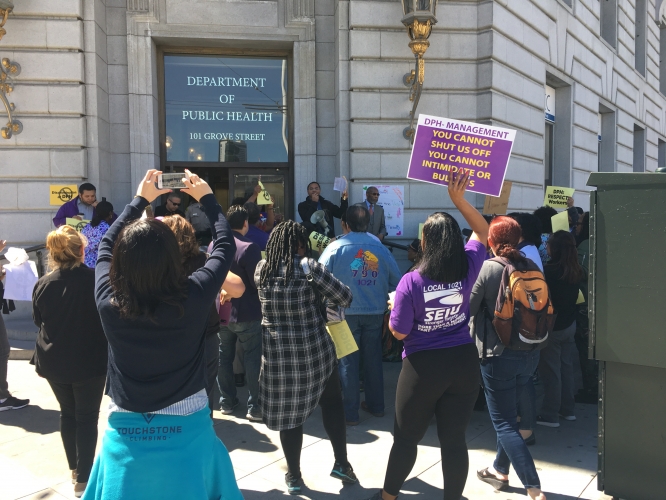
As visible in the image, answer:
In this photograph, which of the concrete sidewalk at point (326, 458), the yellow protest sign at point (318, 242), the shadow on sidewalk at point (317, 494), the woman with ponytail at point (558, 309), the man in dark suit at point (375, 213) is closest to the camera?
the shadow on sidewalk at point (317, 494)

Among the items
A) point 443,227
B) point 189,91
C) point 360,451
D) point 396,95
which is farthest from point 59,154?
point 443,227

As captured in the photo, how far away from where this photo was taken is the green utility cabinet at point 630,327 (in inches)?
126

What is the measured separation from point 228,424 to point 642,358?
11.3 ft

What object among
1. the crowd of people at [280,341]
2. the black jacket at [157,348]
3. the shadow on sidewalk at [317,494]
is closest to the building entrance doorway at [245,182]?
the crowd of people at [280,341]

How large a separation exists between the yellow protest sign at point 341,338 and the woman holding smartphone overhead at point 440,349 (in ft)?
2.44

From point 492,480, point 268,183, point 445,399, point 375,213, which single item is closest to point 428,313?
point 445,399

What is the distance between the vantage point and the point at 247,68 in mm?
9930

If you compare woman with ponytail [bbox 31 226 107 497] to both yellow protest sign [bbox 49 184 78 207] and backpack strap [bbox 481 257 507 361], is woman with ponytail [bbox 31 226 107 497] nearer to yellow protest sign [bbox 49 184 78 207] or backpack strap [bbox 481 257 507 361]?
backpack strap [bbox 481 257 507 361]

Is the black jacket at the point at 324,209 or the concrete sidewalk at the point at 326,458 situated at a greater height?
the black jacket at the point at 324,209

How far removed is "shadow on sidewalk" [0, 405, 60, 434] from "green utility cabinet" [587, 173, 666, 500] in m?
4.48

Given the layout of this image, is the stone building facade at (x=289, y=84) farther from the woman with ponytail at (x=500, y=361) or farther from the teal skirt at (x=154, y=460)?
the teal skirt at (x=154, y=460)

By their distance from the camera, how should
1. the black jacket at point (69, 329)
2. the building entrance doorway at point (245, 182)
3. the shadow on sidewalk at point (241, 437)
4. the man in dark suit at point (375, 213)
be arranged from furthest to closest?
the building entrance doorway at point (245, 182), the man in dark suit at point (375, 213), the shadow on sidewalk at point (241, 437), the black jacket at point (69, 329)

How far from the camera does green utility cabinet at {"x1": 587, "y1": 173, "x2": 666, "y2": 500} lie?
3.21 meters

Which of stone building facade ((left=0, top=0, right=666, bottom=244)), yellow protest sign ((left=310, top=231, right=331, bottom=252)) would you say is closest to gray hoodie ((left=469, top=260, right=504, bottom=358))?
yellow protest sign ((left=310, top=231, right=331, bottom=252))
